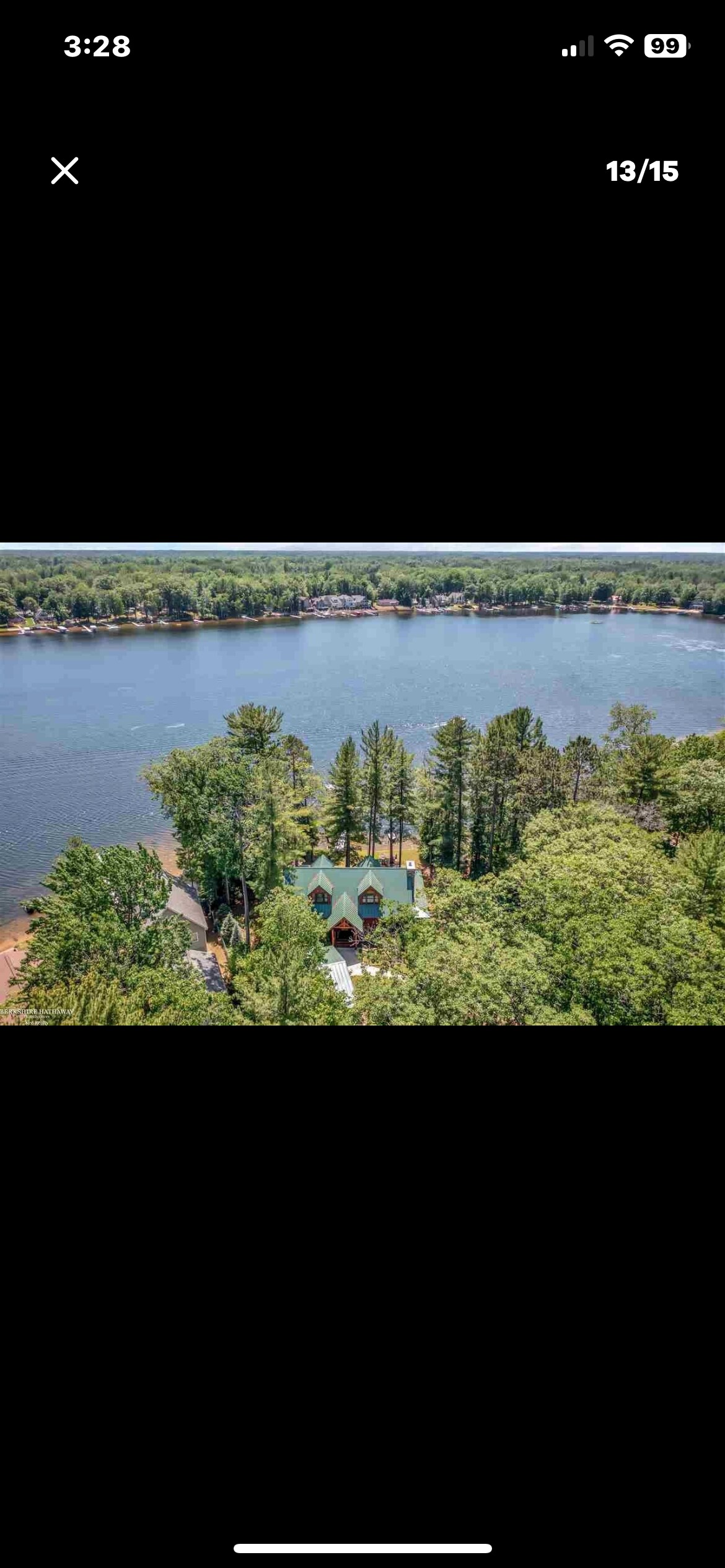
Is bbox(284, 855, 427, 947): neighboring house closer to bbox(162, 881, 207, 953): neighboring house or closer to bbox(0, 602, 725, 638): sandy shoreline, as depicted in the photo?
bbox(162, 881, 207, 953): neighboring house

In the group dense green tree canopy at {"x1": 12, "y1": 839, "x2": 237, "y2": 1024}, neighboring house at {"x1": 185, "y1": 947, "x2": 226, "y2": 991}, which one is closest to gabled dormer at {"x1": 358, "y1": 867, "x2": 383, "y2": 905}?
neighboring house at {"x1": 185, "y1": 947, "x2": 226, "y2": 991}

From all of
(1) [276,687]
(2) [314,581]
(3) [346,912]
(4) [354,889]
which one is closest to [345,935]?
(3) [346,912]

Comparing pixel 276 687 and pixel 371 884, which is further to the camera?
pixel 371 884

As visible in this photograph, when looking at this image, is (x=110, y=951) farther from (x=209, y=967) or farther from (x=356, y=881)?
(x=356, y=881)

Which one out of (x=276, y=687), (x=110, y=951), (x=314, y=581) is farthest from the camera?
(x=276, y=687)

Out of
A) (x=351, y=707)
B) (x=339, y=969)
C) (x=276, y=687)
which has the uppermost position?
(x=276, y=687)
